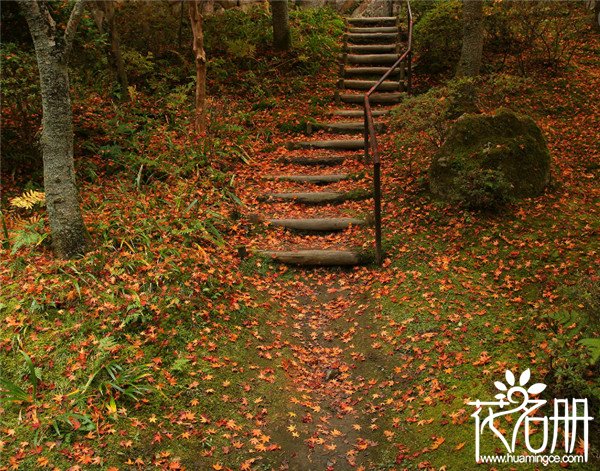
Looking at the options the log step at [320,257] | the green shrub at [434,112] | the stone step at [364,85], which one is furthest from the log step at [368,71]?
the log step at [320,257]

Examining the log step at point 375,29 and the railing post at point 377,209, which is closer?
the railing post at point 377,209

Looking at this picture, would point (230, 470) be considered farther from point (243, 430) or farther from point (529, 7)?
point (529, 7)

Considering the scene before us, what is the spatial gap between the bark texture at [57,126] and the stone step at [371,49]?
10645 millimetres

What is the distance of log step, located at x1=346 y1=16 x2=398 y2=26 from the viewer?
1641 centimetres

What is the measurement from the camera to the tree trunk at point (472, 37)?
1025cm

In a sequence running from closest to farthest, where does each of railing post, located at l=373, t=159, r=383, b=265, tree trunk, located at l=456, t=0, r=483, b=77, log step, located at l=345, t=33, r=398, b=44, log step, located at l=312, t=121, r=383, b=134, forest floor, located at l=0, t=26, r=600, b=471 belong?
forest floor, located at l=0, t=26, r=600, b=471, railing post, located at l=373, t=159, r=383, b=265, tree trunk, located at l=456, t=0, r=483, b=77, log step, located at l=312, t=121, r=383, b=134, log step, located at l=345, t=33, r=398, b=44

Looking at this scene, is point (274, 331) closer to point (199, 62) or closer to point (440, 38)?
point (199, 62)

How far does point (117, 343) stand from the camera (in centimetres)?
508

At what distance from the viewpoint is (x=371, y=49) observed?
587 inches

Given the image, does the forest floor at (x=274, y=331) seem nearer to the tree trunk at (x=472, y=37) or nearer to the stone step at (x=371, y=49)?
the tree trunk at (x=472, y=37)

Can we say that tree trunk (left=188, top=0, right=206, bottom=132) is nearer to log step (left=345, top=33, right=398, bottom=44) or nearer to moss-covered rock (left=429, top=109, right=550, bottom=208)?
moss-covered rock (left=429, top=109, right=550, bottom=208)

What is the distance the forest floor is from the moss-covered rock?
0.30 metres

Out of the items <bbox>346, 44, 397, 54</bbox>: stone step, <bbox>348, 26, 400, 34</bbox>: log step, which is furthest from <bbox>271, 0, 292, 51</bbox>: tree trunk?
<bbox>348, 26, 400, 34</bbox>: log step

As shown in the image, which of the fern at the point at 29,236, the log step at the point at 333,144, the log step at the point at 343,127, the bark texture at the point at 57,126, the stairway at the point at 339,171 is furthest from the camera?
the log step at the point at 343,127
